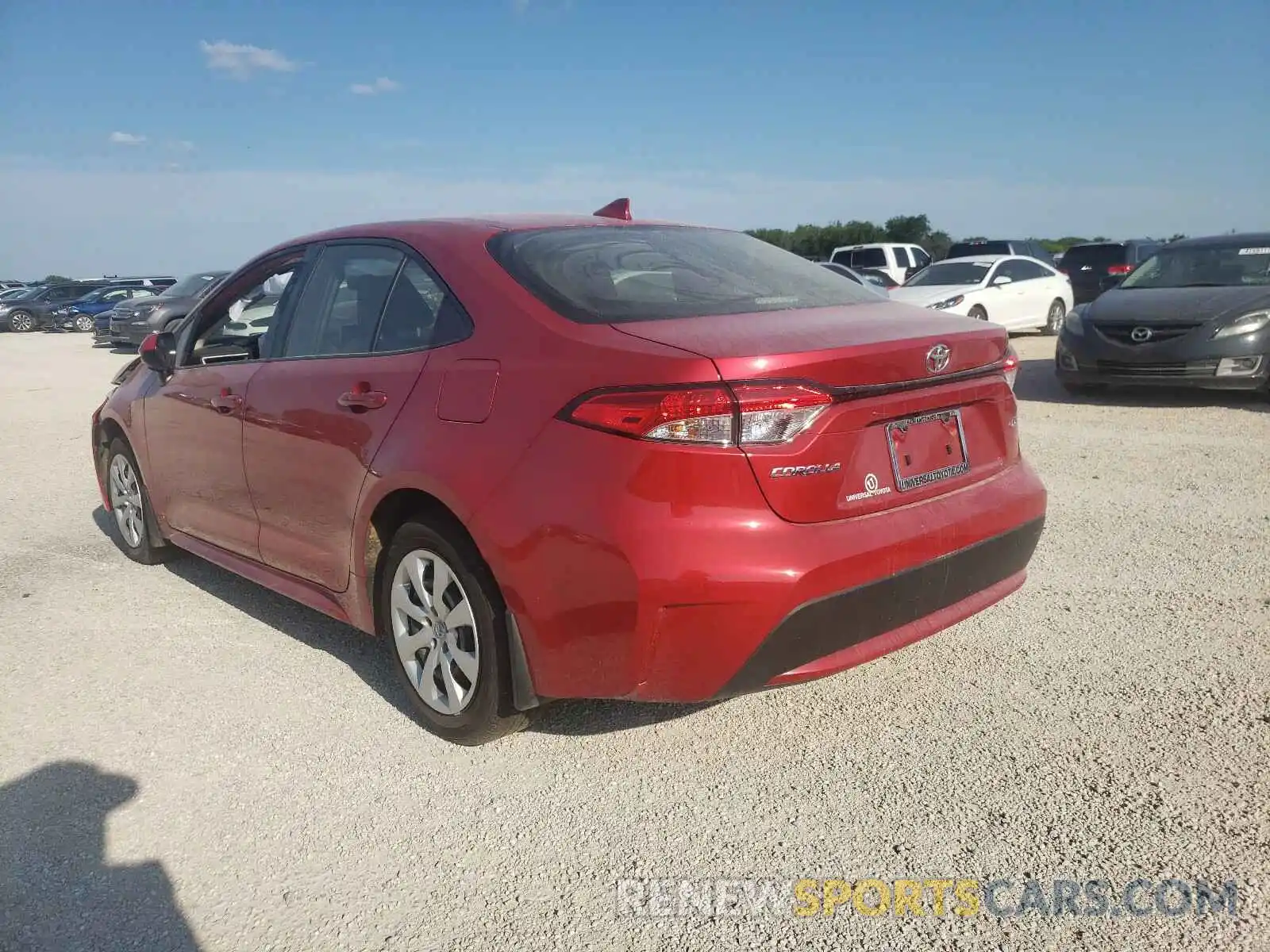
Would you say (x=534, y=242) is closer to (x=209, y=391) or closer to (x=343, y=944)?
(x=209, y=391)

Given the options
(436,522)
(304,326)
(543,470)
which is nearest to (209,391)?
(304,326)

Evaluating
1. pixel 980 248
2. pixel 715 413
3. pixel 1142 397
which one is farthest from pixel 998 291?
pixel 715 413

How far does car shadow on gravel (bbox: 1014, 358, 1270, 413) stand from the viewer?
962cm

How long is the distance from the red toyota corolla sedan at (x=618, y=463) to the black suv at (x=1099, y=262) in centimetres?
2102

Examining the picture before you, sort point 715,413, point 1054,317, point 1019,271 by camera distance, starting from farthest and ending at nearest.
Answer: point 1054,317 → point 1019,271 → point 715,413

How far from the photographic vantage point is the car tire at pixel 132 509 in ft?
17.5

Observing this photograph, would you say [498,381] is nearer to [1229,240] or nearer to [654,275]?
[654,275]

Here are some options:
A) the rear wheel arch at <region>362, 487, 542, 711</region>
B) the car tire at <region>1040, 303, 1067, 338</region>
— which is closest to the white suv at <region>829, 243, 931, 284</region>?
the car tire at <region>1040, 303, 1067, 338</region>

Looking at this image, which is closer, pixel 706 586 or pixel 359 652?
pixel 706 586

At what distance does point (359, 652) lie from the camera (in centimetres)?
427

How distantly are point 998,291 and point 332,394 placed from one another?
13.9 m

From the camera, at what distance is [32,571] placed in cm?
556

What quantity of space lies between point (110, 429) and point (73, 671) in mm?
1948

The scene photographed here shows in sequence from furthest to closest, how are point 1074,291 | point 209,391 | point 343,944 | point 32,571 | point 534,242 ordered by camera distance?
point 1074,291, point 32,571, point 209,391, point 534,242, point 343,944
